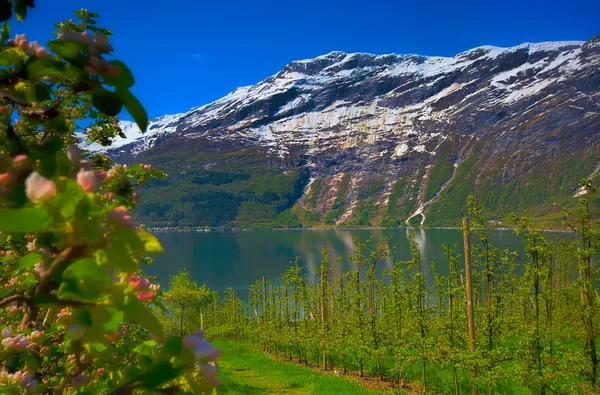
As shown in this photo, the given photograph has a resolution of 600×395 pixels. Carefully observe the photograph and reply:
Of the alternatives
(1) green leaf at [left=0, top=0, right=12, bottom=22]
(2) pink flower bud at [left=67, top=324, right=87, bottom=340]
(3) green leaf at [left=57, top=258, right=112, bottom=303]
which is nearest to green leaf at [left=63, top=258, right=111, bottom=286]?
(3) green leaf at [left=57, top=258, right=112, bottom=303]

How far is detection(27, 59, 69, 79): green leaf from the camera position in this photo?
0.68 meters

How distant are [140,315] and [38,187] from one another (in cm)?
22

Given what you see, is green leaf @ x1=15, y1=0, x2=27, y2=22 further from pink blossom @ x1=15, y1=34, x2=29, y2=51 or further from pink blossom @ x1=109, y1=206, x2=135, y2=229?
pink blossom @ x1=109, y1=206, x2=135, y2=229

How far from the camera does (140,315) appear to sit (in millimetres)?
579

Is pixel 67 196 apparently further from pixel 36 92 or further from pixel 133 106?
pixel 36 92

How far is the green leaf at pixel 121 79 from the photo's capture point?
646mm

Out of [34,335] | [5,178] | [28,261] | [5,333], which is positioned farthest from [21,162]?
[34,335]

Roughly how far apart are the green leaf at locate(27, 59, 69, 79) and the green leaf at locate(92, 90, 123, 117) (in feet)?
0.23

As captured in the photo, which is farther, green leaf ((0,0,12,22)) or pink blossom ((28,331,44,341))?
pink blossom ((28,331,44,341))

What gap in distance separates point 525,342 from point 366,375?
22.7ft

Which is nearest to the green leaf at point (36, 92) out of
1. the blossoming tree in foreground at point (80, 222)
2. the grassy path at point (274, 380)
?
the blossoming tree in foreground at point (80, 222)

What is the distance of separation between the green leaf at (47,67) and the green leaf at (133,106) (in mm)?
119

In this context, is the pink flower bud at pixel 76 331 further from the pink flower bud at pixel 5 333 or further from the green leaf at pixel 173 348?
the pink flower bud at pixel 5 333

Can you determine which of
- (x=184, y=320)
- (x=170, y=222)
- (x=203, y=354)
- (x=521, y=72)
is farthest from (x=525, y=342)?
(x=521, y=72)
